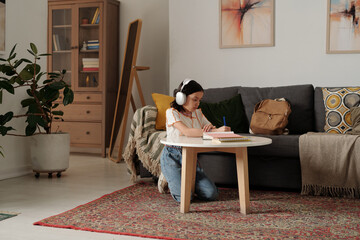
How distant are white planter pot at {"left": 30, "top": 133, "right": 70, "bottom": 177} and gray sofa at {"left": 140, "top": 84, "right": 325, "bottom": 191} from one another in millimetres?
847

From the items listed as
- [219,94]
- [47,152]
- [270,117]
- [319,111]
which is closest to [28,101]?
[47,152]

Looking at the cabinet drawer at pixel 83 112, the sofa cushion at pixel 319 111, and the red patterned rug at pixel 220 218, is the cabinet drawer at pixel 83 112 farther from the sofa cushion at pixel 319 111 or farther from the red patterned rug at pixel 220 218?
the sofa cushion at pixel 319 111

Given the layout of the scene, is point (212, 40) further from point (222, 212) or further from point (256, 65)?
point (222, 212)

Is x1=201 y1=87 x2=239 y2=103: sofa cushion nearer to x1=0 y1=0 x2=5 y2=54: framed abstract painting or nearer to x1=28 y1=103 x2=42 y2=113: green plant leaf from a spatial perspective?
x1=28 y1=103 x2=42 y2=113: green plant leaf

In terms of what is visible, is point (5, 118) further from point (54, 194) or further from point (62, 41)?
point (62, 41)

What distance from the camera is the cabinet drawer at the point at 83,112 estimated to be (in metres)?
5.40

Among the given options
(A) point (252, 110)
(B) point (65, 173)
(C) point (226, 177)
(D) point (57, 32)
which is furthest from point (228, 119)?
(D) point (57, 32)

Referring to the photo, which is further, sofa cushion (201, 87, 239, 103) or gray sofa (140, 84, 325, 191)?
sofa cushion (201, 87, 239, 103)

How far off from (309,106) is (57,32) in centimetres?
335

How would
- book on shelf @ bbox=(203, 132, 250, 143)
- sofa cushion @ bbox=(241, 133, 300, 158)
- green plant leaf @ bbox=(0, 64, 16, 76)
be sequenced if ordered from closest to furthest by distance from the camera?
book on shelf @ bbox=(203, 132, 250, 143)
sofa cushion @ bbox=(241, 133, 300, 158)
green plant leaf @ bbox=(0, 64, 16, 76)

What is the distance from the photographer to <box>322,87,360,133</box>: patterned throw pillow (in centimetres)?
362

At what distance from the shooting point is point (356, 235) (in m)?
2.19

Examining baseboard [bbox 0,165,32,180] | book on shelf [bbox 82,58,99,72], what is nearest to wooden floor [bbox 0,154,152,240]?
baseboard [bbox 0,165,32,180]

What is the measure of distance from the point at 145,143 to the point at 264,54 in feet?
5.17
